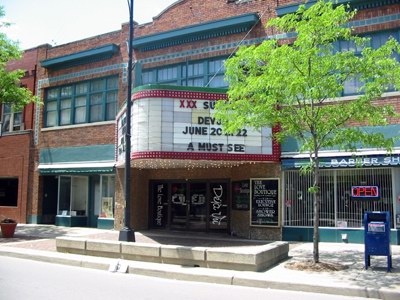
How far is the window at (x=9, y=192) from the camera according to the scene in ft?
80.8

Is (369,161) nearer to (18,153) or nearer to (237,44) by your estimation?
(237,44)

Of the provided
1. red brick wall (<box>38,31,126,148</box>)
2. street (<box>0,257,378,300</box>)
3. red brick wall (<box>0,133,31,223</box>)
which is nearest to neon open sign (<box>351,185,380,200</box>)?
street (<box>0,257,378,300</box>)

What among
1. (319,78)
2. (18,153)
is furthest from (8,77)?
(319,78)

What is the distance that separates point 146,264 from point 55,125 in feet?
46.5

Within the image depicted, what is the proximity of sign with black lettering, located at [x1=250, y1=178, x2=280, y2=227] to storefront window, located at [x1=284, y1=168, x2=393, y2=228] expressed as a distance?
0.37 m

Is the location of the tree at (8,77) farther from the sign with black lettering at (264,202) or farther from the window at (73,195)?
the sign with black lettering at (264,202)

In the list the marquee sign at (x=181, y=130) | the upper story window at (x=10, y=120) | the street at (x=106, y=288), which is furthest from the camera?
the upper story window at (x=10, y=120)

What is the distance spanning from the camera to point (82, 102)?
22.7 meters

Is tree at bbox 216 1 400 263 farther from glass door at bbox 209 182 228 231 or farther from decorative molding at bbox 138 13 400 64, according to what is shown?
glass door at bbox 209 182 228 231

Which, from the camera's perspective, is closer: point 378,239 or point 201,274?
point 201,274

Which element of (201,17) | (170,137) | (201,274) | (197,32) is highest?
(201,17)

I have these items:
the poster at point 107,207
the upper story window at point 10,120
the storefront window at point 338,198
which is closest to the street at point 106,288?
the storefront window at point 338,198

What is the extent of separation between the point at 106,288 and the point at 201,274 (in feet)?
7.41

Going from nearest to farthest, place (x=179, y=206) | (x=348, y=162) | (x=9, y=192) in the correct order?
(x=348, y=162) → (x=179, y=206) → (x=9, y=192)
